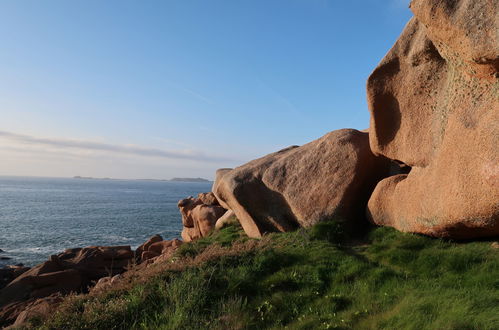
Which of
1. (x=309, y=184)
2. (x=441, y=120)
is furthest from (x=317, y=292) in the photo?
(x=309, y=184)

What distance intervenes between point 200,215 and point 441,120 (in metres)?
17.6

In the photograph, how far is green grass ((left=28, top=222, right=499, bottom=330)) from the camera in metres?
6.83

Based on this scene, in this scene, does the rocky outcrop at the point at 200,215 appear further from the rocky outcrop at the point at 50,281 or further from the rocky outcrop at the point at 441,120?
the rocky outcrop at the point at 441,120

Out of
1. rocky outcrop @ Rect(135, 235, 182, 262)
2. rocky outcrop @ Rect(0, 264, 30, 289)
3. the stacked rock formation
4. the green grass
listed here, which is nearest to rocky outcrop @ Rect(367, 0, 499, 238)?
the stacked rock formation

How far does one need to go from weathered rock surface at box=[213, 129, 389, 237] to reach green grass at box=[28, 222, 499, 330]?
2423 millimetres

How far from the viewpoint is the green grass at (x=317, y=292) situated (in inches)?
269

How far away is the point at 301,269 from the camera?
992cm

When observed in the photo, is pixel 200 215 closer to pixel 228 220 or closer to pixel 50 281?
pixel 228 220

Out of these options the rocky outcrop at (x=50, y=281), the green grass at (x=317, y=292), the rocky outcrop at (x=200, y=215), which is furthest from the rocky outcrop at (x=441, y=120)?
the rocky outcrop at (x=50, y=281)

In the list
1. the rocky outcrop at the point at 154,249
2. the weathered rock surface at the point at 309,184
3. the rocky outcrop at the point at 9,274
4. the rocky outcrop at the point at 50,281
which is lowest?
the rocky outcrop at the point at 9,274

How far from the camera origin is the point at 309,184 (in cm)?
1456

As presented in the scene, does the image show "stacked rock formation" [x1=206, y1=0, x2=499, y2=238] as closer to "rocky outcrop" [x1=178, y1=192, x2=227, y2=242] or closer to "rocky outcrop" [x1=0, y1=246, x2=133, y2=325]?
"rocky outcrop" [x1=178, y1=192, x2=227, y2=242]

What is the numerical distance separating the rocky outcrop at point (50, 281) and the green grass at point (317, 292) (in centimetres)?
967

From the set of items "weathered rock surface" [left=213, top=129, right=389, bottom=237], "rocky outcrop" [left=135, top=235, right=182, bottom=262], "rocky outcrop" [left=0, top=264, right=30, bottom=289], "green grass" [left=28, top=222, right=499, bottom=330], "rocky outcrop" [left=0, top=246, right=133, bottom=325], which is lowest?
"rocky outcrop" [left=0, top=264, right=30, bottom=289]
